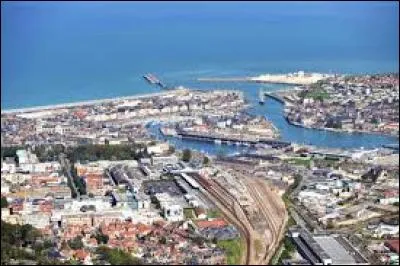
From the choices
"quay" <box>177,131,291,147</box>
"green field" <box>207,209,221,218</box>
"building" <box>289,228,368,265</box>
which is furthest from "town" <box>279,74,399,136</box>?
"building" <box>289,228,368,265</box>

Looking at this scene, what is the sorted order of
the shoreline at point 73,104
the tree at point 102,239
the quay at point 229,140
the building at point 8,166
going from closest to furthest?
the tree at point 102,239 < the building at point 8,166 < the quay at point 229,140 < the shoreline at point 73,104

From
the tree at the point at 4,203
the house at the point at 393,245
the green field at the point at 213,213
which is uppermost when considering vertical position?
the tree at the point at 4,203

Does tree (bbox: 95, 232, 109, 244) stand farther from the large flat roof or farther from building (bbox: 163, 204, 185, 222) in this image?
the large flat roof

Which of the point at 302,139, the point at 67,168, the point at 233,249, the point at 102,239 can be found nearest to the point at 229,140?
the point at 302,139

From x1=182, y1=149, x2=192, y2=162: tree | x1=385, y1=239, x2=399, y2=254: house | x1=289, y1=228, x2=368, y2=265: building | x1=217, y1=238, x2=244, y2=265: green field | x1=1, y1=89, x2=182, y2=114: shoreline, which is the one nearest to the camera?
x1=289, y1=228, x2=368, y2=265: building

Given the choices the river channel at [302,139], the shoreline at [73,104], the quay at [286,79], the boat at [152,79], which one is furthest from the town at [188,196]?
the boat at [152,79]

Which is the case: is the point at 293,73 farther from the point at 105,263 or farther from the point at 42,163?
the point at 105,263

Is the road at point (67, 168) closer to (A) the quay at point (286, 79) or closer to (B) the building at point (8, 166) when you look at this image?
(B) the building at point (8, 166)

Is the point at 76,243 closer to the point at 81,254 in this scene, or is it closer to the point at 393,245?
the point at 81,254
